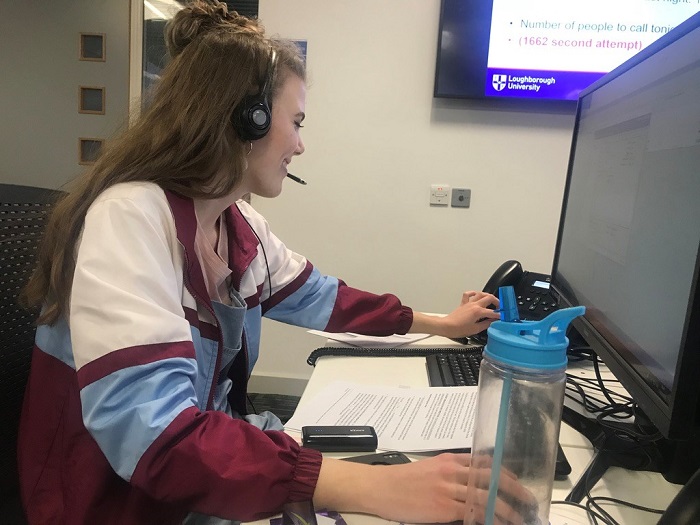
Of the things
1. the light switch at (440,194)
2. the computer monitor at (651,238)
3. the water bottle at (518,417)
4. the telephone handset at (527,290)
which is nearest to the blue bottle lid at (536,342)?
the water bottle at (518,417)

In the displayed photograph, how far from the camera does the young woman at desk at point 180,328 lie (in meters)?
0.53

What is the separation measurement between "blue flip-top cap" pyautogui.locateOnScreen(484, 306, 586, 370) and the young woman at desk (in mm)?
181

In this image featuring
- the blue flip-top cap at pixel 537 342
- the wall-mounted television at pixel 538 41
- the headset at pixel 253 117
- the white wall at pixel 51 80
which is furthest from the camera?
the white wall at pixel 51 80

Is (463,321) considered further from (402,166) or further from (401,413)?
(402,166)

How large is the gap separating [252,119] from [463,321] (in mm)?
622

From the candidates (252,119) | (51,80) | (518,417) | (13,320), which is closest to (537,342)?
(518,417)

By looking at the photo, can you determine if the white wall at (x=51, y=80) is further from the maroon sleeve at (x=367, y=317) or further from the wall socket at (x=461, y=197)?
the maroon sleeve at (x=367, y=317)

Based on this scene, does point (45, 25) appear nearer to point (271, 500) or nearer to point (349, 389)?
point (349, 389)

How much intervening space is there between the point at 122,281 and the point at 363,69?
1.64 meters

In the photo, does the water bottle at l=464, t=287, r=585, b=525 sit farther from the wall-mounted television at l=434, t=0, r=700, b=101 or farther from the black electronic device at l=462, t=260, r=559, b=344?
the wall-mounted television at l=434, t=0, r=700, b=101

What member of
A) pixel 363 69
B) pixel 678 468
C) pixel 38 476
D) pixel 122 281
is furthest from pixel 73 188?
pixel 363 69

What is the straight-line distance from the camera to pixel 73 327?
575 millimetres

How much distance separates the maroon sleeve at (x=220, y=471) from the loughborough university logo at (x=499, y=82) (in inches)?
67.2

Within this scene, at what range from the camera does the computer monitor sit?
19.3 inches
